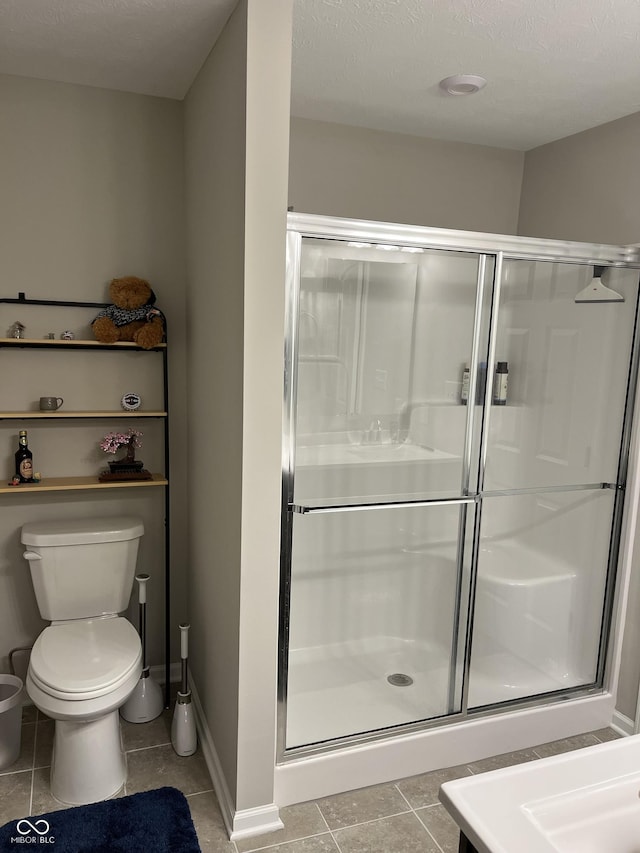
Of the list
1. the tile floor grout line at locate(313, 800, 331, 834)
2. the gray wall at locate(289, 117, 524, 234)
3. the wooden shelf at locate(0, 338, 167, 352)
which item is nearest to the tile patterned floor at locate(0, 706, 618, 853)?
the tile floor grout line at locate(313, 800, 331, 834)

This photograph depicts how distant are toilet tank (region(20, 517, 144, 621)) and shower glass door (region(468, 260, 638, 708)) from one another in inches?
55.6

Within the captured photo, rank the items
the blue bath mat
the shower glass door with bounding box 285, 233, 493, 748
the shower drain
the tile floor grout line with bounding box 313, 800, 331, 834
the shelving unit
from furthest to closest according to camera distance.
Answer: the shower drain
the shelving unit
the shower glass door with bounding box 285, 233, 493, 748
the tile floor grout line with bounding box 313, 800, 331, 834
the blue bath mat

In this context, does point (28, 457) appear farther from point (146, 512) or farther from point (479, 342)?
point (479, 342)

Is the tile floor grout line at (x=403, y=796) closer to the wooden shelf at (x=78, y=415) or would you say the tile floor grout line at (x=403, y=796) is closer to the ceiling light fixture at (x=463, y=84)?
the wooden shelf at (x=78, y=415)

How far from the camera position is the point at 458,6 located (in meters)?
1.80

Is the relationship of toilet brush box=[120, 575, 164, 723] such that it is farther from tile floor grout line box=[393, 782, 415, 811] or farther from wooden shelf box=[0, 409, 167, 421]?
tile floor grout line box=[393, 782, 415, 811]

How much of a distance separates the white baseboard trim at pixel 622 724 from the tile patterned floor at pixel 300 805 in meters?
0.34

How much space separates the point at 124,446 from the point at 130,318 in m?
0.53

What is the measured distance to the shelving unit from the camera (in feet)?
8.11

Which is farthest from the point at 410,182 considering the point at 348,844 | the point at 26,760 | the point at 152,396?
the point at 26,760

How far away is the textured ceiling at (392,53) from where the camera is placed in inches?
72.6

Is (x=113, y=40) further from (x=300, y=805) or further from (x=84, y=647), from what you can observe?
(x=300, y=805)

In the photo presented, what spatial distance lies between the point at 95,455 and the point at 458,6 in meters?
2.05

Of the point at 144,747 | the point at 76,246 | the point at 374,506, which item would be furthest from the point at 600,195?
the point at 144,747
